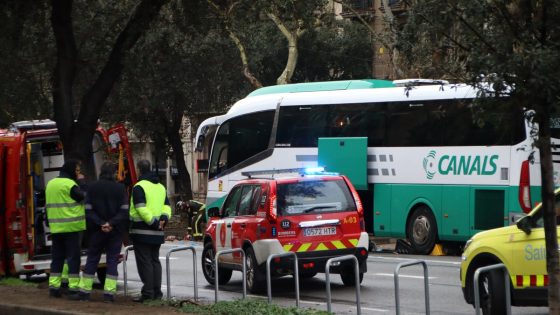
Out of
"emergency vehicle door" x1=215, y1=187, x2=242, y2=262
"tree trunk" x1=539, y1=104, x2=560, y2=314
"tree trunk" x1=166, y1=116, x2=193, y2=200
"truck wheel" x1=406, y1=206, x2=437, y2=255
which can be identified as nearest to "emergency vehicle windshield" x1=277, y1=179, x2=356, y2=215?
A: "emergency vehicle door" x1=215, y1=187, x2=242, y2=262

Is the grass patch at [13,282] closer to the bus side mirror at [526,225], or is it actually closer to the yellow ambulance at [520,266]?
the yellow ambulance at [520,266]

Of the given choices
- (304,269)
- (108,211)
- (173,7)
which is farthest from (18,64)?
(304,269)

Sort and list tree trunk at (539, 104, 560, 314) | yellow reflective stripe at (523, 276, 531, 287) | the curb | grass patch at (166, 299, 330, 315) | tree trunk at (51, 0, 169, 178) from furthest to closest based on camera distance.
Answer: tree trunk at (51, 0, 169, 178) < the curb < yellow reflective stripe at (523, 276, 531, 287) < grass patch at (166, 299, 330, 315) < tree trunk at (539, 104, 560, 314)

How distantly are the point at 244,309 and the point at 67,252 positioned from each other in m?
3.34

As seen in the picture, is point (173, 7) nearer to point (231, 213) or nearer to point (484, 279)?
point (231, 213)

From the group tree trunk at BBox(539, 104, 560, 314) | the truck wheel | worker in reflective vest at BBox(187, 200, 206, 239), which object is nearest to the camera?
tree trunk at BBox(539, 104, 560, 314)

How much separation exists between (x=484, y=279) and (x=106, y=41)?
757cm

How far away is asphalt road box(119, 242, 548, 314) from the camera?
1358 centimetres

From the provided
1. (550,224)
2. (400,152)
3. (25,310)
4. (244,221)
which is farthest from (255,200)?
(400,152)

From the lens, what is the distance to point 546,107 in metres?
8.41

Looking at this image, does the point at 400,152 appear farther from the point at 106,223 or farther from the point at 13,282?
the point at 106,223

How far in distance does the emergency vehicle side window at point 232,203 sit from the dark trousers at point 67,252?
3199 millimetres

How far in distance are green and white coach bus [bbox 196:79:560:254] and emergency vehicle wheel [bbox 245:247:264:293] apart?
19.1 ft

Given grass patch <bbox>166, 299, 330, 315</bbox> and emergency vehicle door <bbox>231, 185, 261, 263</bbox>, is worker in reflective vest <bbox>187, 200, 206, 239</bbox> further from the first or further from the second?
grass patch <bbox>166, 299, 330, 315</bbox>
